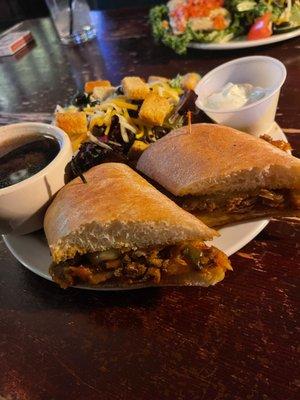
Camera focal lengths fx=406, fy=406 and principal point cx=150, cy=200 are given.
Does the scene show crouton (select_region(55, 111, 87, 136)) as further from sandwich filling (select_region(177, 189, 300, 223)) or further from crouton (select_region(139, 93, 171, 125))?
sandwich filling (select_region(177, 189, 300, 223))

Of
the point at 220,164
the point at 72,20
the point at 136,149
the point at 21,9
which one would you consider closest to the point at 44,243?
the point at 136,149

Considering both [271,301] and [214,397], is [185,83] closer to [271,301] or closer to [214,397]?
[271,301]

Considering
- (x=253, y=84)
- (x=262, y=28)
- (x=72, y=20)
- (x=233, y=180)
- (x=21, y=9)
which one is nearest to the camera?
(x=233, y=180)

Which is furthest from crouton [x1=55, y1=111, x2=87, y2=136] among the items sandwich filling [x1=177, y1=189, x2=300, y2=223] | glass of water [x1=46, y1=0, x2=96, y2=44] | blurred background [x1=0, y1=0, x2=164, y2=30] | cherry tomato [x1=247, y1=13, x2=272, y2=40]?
blurred background [x1=0, y1=0, x2=164, y2=30]

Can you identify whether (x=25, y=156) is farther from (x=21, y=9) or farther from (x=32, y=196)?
(x=21, y=9)

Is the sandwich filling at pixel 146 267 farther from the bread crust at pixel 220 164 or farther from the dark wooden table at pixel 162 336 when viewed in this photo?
the bread crust at pixel 220 164
